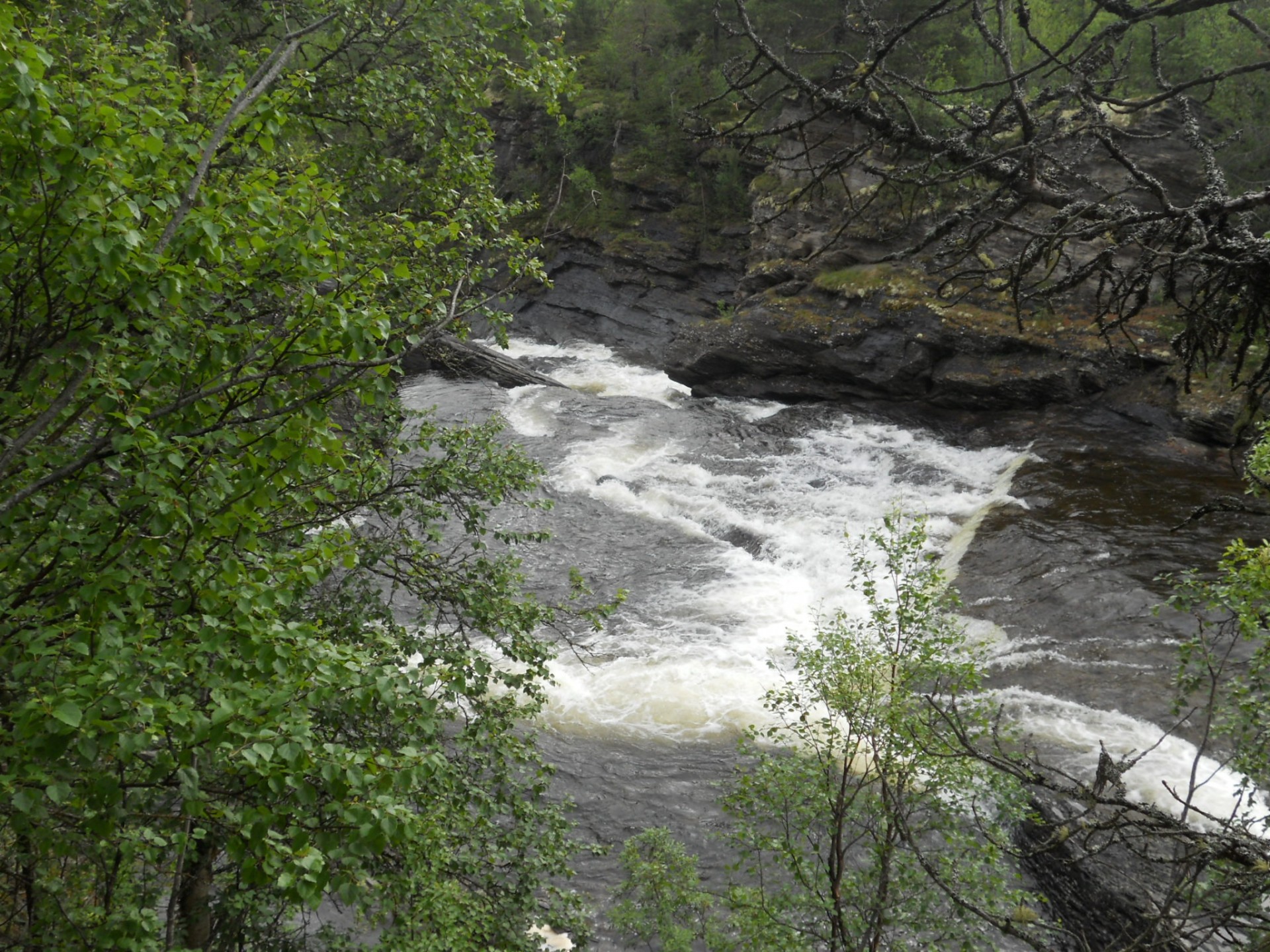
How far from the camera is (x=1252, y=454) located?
22.6ft

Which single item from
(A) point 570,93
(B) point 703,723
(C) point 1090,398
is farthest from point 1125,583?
(A) point 570,93

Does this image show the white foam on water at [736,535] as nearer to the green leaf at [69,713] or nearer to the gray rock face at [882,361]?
the gray rock face at [882,361]

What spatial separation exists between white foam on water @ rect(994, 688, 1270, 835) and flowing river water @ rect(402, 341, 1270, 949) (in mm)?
34

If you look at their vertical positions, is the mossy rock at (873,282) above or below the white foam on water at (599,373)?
above

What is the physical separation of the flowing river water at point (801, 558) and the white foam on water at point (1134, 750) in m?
0.03

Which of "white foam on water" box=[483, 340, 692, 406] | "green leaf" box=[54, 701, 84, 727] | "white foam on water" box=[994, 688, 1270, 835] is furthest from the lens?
"white foam on water" box=[483, 340, 692, 406]

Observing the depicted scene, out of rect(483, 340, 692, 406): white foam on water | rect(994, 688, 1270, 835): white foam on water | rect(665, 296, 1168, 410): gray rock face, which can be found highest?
rect(665, 296, 1168, 410): gray rock face

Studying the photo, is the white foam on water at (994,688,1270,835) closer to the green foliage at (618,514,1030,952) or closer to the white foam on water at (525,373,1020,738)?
the green foliage at (618,514,1030,952)

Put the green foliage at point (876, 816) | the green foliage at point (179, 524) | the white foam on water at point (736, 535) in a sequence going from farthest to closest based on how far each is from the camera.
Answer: the white foam on water at point (736, 535)
the green foliage at point (876, 816)
the green foliage at point (179, 524)

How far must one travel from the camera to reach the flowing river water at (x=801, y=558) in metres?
11.1

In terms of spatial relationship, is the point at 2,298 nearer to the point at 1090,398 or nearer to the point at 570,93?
the point at 570,93

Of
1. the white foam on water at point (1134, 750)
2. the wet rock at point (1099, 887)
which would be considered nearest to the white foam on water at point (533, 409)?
the white foam on water at point (1134, 750)

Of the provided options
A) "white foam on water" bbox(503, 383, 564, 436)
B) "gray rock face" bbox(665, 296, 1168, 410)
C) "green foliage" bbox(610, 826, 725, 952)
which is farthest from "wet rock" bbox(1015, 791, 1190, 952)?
"white foam on water" bbox(503, 383, 564, 436)

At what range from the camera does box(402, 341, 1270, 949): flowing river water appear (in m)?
11.1
